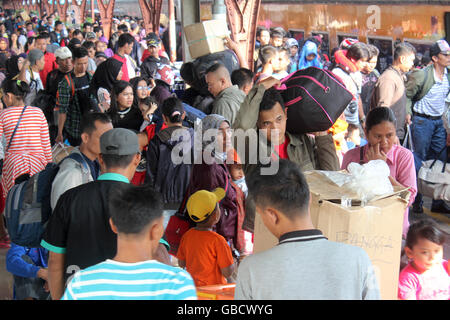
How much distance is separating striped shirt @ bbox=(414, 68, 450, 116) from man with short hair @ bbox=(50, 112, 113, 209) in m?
4.81

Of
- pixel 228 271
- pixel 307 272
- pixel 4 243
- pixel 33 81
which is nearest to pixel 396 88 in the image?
pixel 228 271

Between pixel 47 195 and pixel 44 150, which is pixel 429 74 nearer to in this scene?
pixel 44 150

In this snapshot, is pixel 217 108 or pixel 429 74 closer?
pixel 217 108

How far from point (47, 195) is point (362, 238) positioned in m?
1.97

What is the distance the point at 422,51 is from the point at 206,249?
800cm

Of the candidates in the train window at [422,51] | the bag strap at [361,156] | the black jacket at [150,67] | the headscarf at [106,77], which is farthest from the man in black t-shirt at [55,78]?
the train window at [422,51]

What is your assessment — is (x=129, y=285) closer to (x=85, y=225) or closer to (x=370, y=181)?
(x=85, y=225)

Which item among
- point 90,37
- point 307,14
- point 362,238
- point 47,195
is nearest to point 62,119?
point 47,195

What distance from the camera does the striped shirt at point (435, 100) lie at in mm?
7477

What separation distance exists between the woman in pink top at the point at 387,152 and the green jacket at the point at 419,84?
3.54 metres

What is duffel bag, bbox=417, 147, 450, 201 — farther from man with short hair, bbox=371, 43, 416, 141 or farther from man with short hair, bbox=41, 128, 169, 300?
man with short hair, bbox=41, 128, 169, 300

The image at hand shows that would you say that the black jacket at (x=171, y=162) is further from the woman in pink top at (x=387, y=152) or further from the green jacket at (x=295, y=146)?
the woman in pink top at (x=387, y=152)

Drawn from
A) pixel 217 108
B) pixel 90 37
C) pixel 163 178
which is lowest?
pixel 163 178

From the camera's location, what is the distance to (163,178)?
532 centimetres
